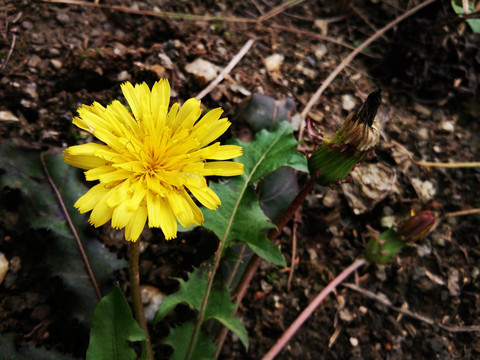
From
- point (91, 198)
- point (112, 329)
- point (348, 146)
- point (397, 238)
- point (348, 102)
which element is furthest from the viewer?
point (348, 102)

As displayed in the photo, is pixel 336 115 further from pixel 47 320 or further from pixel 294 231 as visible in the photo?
pixel 47 320

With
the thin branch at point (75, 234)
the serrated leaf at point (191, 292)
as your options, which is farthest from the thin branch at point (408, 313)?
the thin branch at point (75, 234)

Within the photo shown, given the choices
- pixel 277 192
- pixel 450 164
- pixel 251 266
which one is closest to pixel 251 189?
pixel 277 192

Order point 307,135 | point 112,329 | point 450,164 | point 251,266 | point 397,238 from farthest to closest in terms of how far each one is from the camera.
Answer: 1. point 450,164
2. point 307,135
3. point 397,238
4. point 251,266
5. point 112,329

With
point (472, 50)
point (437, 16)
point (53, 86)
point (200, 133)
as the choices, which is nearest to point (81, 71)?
point (53, 86)

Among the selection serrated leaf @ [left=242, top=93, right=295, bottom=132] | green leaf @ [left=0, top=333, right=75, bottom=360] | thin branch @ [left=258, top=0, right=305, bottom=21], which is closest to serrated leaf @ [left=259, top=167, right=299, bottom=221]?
serrated leaf @ [left=242, top=93, right=295, bottom=132]

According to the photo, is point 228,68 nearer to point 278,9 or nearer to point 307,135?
point 307,135
